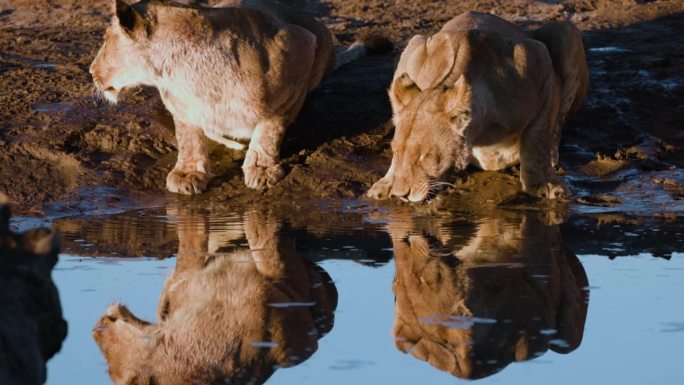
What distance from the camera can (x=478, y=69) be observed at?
8281 mm

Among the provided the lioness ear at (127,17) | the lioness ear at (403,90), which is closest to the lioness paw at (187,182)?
the lioness ear at (127,17)

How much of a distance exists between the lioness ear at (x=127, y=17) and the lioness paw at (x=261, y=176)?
3.71ft

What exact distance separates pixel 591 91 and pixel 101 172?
352 cm

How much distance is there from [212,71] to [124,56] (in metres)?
0.59

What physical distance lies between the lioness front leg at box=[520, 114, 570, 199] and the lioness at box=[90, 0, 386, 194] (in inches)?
59.8

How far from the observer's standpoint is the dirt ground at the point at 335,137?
8938mm

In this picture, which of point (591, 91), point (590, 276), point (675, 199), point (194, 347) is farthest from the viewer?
point (591, 91)

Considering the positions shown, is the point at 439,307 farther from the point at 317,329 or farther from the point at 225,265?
the point at 225,265

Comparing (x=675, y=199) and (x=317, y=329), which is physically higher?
(x=317, y=329)

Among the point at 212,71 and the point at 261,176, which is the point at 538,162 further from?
the point at 212,71

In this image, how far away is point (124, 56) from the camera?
8867mm

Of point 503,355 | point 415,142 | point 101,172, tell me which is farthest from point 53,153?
point 503,355

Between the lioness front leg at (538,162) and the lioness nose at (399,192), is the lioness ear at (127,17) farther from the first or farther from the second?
the lioness front leg at (538,162)

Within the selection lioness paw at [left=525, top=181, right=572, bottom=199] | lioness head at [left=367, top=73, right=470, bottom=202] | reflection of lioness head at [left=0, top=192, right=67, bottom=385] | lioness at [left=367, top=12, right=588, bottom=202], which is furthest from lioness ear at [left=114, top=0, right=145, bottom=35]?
reflection of lioness head at [left=0, top=192, right=67, bottom=385]
